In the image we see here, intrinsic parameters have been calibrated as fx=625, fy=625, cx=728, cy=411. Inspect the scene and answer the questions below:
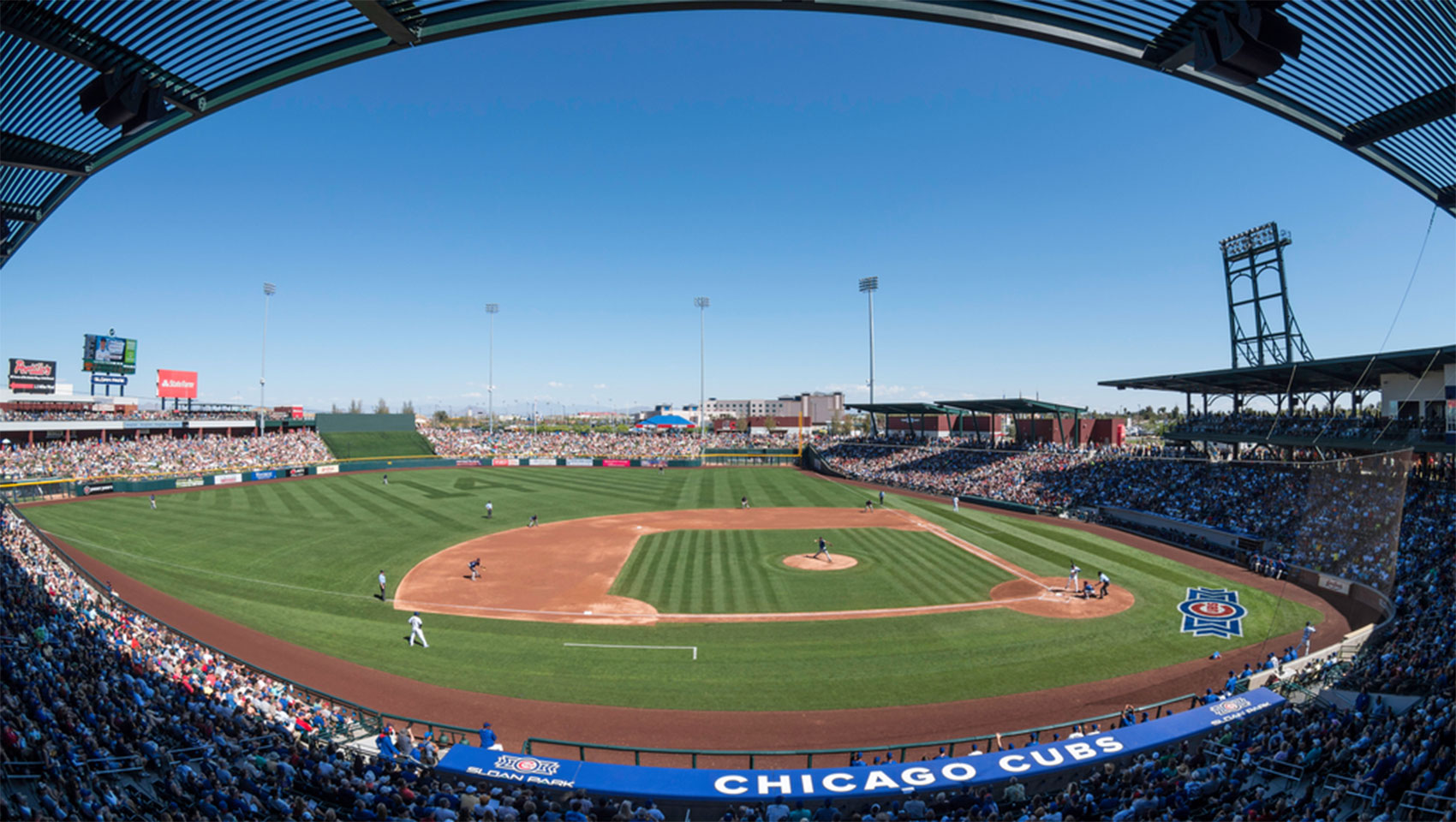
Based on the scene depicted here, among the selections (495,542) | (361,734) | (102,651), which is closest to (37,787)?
(361,734)

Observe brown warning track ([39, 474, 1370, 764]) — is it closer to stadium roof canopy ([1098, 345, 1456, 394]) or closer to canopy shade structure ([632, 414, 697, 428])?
A: stadium roof canopy ([1098, 345, 1456, 394])

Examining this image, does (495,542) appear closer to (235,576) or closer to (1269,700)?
(235,576)

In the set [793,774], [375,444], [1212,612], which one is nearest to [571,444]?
[375,444]

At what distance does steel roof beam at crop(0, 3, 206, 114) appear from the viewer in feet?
18.8

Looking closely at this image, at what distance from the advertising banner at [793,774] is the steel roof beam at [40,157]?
10.6 m

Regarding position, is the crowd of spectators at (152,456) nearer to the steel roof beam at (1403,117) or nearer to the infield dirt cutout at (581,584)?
the infield dirt cutout at (581,584)

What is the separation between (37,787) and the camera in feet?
26.7

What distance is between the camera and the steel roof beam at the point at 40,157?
7.94m

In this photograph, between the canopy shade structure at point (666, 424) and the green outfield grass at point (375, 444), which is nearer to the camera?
the green outfield grass at point (375, 444)

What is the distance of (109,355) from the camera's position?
66.4m

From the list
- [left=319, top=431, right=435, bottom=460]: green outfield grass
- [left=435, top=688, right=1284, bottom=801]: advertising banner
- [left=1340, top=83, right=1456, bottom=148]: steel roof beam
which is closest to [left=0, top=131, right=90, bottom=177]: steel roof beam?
[left=435, top=688, right=1284, bottom=801]: advertising banner

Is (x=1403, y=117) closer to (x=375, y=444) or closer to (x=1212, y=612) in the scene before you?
(x=1212, y=612)

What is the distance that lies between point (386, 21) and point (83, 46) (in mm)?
3627

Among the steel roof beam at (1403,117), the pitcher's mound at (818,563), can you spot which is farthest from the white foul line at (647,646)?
the steel roof beam at (1403,117)
